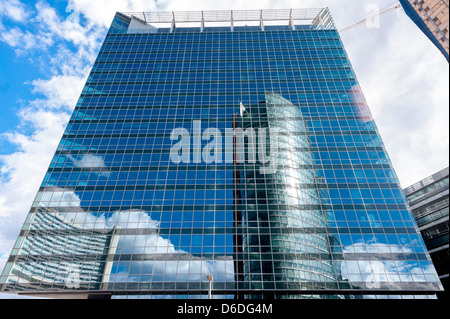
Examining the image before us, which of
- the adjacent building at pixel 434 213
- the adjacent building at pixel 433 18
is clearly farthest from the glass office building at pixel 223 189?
the adjacent building at pixel 434 213

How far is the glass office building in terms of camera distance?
38275 millimetres

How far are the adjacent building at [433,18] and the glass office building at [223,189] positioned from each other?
52.4ft

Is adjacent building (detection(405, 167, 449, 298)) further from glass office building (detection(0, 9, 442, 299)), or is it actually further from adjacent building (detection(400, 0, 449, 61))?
adjacent building (detection(400, 0, 449, 61))

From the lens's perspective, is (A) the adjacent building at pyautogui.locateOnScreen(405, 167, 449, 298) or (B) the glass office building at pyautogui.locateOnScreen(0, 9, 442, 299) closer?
(B) the glass office building at pyautogui.locateOnScreen(0, 9, 442, 299)

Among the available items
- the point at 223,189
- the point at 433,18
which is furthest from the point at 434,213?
the point at 223,189

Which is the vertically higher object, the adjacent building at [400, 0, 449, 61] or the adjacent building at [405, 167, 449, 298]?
the adjacent building at [400, 0, 449, 61]

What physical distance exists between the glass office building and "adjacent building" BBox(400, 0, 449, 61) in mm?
15968

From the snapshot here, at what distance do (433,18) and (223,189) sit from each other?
42.8m

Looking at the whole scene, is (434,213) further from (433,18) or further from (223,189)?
(223,189)

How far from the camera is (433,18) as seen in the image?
41531mm

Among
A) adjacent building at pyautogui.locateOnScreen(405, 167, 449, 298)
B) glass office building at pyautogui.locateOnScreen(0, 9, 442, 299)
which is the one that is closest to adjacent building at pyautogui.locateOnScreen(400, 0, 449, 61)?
glass office building at pyautogui.locateOnScreen(0, 9, 442, 299)

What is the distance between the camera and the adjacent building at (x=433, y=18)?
126 feet

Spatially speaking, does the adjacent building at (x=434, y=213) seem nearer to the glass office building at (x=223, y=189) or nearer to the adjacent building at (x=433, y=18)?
the glass office building at (x=223, y=189)

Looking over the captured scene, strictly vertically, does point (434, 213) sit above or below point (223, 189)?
above
